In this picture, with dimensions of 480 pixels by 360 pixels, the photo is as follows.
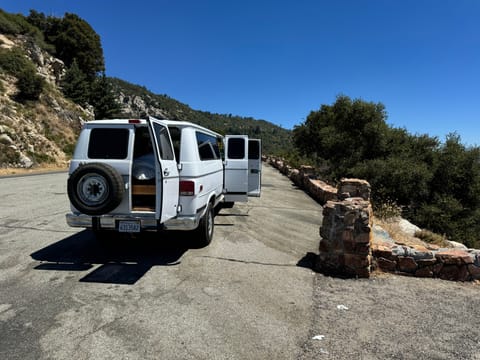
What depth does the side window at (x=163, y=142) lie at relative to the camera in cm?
480

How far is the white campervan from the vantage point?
4598 mm

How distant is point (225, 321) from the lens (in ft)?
11.4

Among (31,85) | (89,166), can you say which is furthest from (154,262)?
(31,85)

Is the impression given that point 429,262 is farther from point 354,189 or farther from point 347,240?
point 354,189

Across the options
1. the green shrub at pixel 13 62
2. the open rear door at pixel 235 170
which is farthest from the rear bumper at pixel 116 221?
the green shrub at pixel 13 62

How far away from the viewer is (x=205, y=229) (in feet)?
19.4

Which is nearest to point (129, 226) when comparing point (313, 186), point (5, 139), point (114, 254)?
point (114, 254)

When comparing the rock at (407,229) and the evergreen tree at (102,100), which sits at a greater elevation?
the evergreen tree at (102,100)

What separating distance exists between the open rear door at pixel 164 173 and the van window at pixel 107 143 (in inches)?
22.8

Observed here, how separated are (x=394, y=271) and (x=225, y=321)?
3228 mm

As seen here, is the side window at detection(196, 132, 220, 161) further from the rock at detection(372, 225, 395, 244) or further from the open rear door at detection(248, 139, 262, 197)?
the rock at detection(372, 225, 395, 244)

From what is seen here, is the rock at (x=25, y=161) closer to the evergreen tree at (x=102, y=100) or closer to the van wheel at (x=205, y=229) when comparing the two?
the evergreen tree at (x=102, y=100)

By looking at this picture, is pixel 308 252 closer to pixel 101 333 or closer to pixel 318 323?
pixel 318 323

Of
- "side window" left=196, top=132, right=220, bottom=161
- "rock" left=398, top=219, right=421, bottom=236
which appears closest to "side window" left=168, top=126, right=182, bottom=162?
"side window" left=196, top=132, right=220, bottom=161
